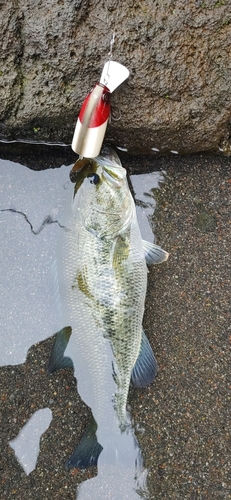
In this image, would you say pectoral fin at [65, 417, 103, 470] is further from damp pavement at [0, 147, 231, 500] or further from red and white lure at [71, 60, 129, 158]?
red and white lure at [71, 60, 129, 158]

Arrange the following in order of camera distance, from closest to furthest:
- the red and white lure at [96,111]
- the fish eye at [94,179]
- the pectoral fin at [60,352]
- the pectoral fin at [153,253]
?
the red and white lure at [96,111] → the fish eye at [94,179] → the pectoral fin at [60,352] → the pectoral fin at [153,253]

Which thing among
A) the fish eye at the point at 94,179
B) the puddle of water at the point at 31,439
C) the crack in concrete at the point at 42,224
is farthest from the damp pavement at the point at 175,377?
the fish eye at the point at 94,179

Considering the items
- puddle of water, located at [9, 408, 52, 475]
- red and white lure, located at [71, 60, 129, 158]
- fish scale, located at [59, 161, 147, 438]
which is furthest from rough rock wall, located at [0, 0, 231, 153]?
puddle of water, located at [9, 408, 52, 475]

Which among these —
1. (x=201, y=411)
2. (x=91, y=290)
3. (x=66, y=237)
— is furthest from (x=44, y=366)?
(x=201, y=411)

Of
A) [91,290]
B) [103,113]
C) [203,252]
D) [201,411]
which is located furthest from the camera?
[203,252]

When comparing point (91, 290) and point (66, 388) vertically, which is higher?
point (91, 290)

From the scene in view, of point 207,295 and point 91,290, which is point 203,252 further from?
point 91,290

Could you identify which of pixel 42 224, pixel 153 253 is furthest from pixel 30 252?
pixel 153 253

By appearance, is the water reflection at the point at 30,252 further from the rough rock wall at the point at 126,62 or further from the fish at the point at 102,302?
the rough rock wall at the point at 126,62
